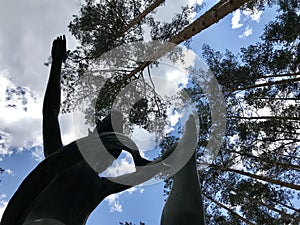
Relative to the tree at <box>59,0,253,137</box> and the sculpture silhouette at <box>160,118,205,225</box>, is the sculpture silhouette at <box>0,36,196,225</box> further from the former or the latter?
the tree at <box>59,0,253,137</box>

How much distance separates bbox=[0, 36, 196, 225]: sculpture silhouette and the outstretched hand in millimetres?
332

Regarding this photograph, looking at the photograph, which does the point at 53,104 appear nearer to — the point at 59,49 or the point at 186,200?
the point at 59,49

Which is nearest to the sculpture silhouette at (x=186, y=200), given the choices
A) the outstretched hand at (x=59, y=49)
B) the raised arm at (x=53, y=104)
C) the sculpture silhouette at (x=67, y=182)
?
the sculpture silhouette at (x=67, y=182)

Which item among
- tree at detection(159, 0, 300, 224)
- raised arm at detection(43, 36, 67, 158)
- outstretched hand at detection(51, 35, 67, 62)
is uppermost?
tree at detection(159, 0, 300, 224)

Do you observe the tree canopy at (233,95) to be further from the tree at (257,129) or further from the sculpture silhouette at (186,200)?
the sculpture silhouette at (186,200)

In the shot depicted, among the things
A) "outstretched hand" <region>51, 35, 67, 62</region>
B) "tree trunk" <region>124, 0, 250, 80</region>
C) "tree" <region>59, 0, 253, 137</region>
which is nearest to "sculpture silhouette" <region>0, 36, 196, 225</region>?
"outstretched hand" <region>51, 35, 67, 62</region>

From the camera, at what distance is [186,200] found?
4.28 ft

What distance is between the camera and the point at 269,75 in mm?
6336

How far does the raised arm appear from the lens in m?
1.62

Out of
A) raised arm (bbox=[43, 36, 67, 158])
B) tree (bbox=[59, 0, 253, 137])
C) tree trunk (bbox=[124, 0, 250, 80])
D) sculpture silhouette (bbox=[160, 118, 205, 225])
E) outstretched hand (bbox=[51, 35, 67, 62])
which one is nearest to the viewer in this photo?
sculpture silhouette (bbox=[160, 118, 205, 225])

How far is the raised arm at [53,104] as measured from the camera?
5.32ft

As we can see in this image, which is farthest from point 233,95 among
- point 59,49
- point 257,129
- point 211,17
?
point 59,49

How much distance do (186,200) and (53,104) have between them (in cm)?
82

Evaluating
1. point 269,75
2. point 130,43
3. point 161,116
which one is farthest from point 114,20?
point 269,75
